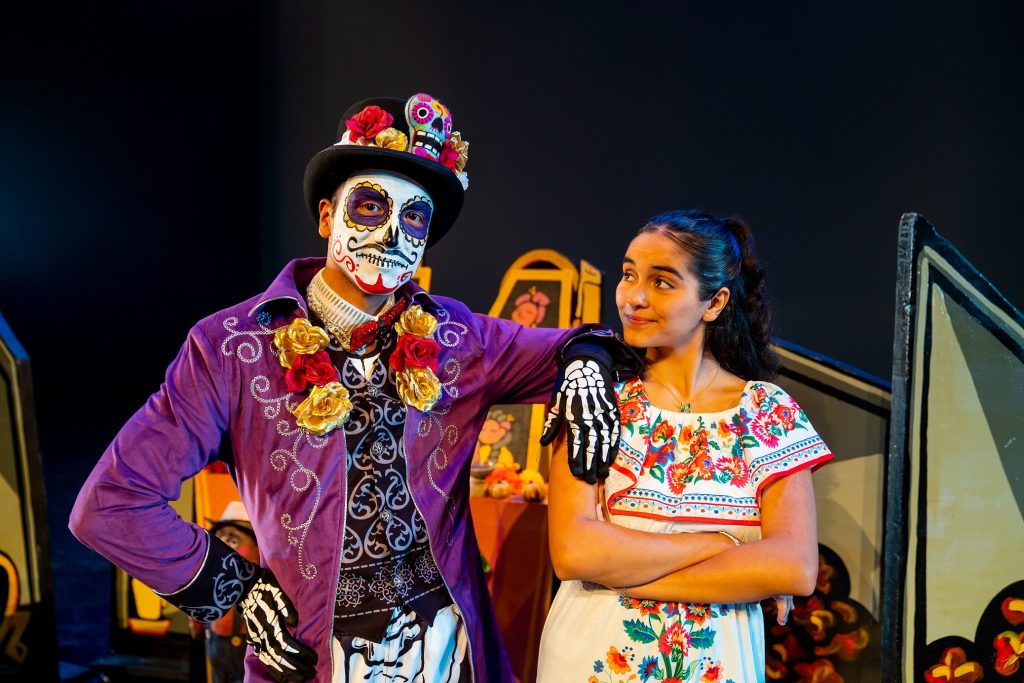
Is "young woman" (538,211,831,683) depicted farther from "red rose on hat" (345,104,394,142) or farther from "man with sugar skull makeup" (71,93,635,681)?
"red rose on hat" (345,104,394,142)

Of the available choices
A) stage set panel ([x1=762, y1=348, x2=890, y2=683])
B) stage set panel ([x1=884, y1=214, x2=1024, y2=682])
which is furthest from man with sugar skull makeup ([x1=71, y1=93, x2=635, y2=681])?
stage set panel ([x1=762, y1=348, x2=890, y2=683])

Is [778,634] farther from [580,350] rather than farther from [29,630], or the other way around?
[29,630]

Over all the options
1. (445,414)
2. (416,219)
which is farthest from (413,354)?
(416,219)

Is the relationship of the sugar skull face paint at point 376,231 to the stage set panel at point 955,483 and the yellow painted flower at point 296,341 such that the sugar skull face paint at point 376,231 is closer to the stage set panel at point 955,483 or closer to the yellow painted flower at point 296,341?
the yellow painted flower at point 296,341

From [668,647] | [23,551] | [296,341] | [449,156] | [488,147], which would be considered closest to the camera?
[668,647]

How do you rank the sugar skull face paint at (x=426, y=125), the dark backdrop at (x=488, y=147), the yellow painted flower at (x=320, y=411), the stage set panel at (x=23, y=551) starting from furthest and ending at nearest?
1. the dark backdrop at (x=488, y=147)
2. the stage set panel at (x=23, y=551)
3. the sugar skull face paint at (x=426, y=125)
4. the yellow painted flower at (x=320, y=411)

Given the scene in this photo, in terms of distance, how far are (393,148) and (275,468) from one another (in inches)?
24.0

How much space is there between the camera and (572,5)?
3.30m

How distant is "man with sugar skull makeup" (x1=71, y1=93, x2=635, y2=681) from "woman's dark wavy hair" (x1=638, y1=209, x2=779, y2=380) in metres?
0.20

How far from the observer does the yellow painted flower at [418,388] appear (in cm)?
162

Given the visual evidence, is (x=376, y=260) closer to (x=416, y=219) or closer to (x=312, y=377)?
(x=416, y=219)

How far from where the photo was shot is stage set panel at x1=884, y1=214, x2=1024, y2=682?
5.75 ft

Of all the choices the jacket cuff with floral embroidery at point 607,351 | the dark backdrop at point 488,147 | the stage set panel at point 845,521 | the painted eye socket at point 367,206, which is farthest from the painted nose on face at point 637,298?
the dark backdrop at point 488,147

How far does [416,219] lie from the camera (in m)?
1.69
